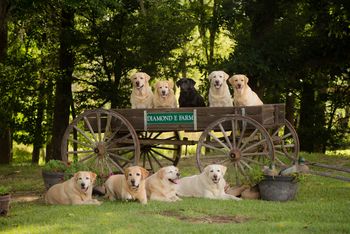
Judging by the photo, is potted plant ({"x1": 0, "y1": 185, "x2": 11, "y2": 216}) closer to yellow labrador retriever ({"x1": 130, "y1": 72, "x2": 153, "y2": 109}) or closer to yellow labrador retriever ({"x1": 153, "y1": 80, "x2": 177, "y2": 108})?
yellow labrador retriever ({"x1": 130, "y1": 72, "x2": 153, "y2": 109})

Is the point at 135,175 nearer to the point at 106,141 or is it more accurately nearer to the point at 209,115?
the point at 106,141

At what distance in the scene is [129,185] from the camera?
8664 mm

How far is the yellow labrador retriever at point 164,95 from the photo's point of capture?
1027 cm

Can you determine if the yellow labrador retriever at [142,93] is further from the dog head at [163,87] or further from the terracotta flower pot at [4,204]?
the terracotta flower pot at [4,204]

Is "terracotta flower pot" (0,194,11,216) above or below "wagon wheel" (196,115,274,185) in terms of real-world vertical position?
below

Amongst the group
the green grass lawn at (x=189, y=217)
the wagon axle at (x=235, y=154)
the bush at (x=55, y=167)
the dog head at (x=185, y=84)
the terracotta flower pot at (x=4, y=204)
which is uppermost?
the dog head at (x=185, y=84)

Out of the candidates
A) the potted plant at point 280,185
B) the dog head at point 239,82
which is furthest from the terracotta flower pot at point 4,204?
the dog head at point 239,82

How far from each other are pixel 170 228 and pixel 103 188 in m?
3.19

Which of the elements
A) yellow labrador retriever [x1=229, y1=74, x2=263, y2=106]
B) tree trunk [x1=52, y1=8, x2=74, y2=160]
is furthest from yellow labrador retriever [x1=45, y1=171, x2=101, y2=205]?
tree trunk [x1=52, y1=8, x2=74, y2=160]

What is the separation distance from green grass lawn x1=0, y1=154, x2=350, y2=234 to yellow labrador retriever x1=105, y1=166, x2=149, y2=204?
17 cm

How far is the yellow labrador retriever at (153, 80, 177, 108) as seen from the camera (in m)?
10.3

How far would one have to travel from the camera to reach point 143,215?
761 cm

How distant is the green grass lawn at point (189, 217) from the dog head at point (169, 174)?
41 cm

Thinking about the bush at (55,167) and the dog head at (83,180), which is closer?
the dog head at (83,180)
